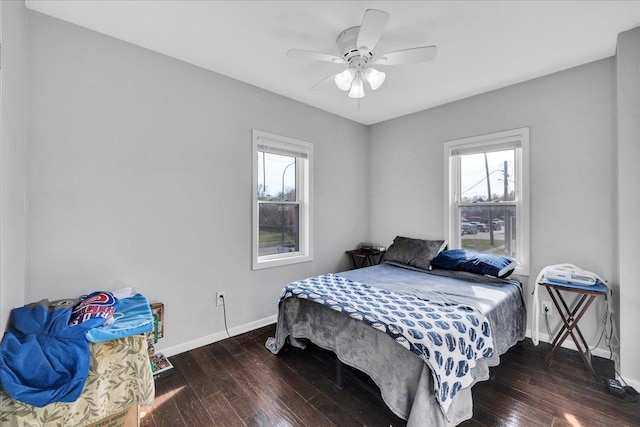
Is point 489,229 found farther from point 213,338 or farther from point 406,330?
point 213,338

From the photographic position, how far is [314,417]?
1778mm

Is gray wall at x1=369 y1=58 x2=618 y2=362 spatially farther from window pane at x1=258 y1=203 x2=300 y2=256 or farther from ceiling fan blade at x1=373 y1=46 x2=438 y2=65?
window pane at x1=258 y1=203 x2=300 y2=256

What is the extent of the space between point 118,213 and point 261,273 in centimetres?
149

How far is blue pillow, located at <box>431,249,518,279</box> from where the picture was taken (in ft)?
9.12

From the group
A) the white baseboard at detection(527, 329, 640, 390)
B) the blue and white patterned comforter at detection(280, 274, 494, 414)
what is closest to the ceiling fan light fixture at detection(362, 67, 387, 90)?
the blue and white patterned comforter at detection(280, 274, 494, 414)

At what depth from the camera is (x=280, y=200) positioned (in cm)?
345

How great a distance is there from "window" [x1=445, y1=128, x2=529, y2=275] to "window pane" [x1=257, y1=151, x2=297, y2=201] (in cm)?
198

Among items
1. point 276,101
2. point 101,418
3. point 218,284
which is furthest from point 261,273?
point 276,101

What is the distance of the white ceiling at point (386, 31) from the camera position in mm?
1885

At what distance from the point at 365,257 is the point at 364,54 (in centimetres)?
273

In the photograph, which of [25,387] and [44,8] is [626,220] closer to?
[25,387]

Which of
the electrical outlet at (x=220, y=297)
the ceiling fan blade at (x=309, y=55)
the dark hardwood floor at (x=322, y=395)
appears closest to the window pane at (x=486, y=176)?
the dark hardwood floor at (x=322, y=395)

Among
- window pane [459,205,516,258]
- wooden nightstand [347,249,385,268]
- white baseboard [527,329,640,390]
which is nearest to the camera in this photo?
white baseboard [527,329,640,390]

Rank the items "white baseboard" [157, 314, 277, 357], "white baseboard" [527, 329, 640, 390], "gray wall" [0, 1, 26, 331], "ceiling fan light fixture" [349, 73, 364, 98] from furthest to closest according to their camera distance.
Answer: "white baseboard" [157, 314, 277, 357]
"ceiling fan light fixture" [349, 73, 364, 98]
"white baseboard" [527, 329, 640, 390]
"gray wall" [0, 1, 26, 331]
